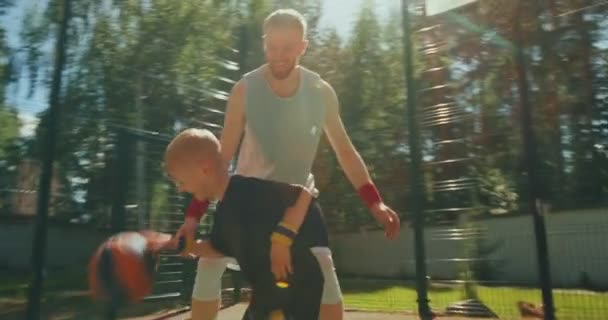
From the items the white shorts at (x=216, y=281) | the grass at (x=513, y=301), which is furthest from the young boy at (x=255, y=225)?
the grass at (x=513, y=301)

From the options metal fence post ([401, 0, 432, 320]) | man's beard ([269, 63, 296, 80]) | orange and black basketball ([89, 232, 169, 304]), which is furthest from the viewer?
metal fence post ([401, 0, 432, 320])

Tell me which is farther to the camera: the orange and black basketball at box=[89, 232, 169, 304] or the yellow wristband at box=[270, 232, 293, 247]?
the orange and black basketball at box=[89, 232, 169, 304]

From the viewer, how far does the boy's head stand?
1791mm

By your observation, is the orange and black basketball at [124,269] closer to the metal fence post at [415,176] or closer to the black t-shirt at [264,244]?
the black t-shirt at [264,244]

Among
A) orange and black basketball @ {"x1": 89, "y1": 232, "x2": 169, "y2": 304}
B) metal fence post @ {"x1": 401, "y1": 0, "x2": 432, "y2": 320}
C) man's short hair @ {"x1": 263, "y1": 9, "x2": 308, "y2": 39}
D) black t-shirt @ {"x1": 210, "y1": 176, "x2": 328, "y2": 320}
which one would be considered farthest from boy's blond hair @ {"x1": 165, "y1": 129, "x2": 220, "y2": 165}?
metal fence post @ {"x1": 401, "y1": 0, "x2": 432, "y2": 320}

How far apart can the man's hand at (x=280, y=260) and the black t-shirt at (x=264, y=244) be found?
0.03 m

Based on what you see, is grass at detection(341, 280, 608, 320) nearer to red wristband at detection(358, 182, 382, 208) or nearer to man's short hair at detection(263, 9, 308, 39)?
red wristband at detection(358, 182, 382, 208)

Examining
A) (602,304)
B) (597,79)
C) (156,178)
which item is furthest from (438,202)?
(597,79)

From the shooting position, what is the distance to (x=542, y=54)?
44.4 feet

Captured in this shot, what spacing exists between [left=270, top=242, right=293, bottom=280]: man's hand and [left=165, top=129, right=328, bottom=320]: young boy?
0.02 m

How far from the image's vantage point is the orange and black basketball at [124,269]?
6.03 ft

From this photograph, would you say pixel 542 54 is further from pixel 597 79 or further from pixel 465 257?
pixel 465 257

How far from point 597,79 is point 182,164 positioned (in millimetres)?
14565

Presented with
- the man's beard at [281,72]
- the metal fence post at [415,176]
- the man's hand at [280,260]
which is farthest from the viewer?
the metal fence post at [415,176]
